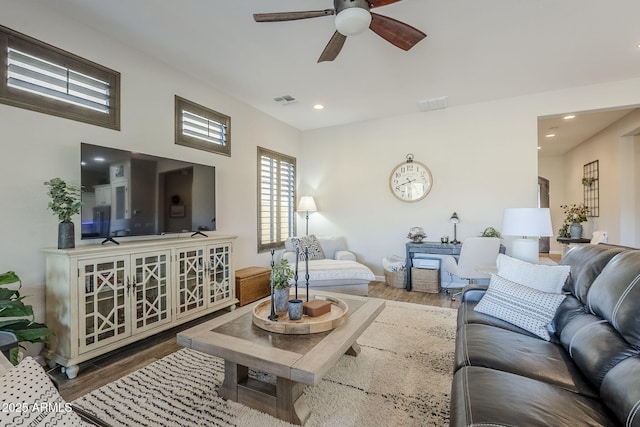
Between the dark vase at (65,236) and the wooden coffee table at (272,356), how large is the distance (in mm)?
1297

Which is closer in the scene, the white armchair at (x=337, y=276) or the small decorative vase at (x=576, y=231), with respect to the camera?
the white armchair at (x=337, y=276)

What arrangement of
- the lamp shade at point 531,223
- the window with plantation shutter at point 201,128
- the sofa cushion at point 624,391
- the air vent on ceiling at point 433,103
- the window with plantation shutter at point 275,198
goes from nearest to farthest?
the sofa cushion at point 624,391 → the lamp shade at point 531,223 → the window with plantation shutter at point 201,128 → the air vent on ceiling at point 433,103 → the window with plantation shutter at point 275,198

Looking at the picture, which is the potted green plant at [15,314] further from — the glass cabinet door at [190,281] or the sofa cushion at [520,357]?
the sofa cushion at [520,357]

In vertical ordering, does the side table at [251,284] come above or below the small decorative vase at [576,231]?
below

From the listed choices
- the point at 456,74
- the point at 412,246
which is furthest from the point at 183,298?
the point at 456,74

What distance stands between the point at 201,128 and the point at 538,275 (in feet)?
12.5

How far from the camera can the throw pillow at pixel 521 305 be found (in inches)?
75.4

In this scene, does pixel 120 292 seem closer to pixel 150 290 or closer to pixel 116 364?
pixel 150 290

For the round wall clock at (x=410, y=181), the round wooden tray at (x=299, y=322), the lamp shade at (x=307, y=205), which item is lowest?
the round wooden tray at (x=299, y=322)

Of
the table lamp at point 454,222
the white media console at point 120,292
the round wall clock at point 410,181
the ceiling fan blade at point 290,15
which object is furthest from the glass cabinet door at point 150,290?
the table lamp at point 454,222

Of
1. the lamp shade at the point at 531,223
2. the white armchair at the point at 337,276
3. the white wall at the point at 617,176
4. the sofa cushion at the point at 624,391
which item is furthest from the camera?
the white wall at the point at 617,176

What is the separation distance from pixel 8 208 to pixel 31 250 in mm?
348

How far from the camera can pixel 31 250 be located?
236cm

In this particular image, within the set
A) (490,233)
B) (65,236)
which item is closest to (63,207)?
(65,236)
